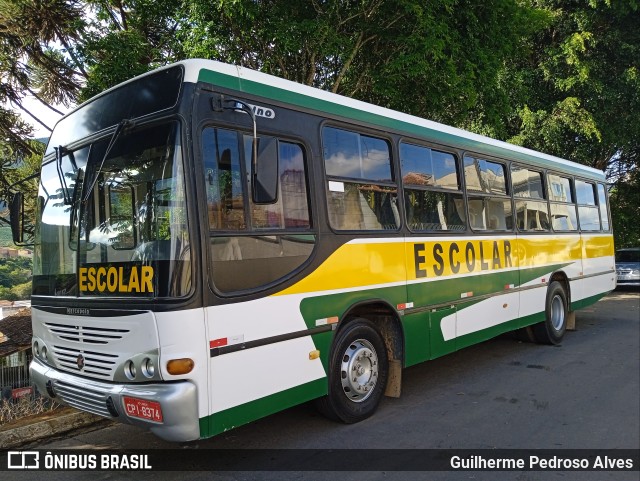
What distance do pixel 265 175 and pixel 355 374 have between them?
7.06ft

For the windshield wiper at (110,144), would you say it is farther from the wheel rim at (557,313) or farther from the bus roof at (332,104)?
the wheel rim at (557,313)

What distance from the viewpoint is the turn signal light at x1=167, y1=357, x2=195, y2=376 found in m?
3.40

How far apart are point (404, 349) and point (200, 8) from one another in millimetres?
5745

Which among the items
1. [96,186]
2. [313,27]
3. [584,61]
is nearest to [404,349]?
[96,186]

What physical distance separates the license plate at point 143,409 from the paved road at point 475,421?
0.73 meters

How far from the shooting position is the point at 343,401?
4.72 metres

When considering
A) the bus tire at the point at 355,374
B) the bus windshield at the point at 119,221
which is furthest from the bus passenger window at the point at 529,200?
the bus windshield at the point at 119,221

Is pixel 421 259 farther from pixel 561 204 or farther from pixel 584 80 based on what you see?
pixel 584 80

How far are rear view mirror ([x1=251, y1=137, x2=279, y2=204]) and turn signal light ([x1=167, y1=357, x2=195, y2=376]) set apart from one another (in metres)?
1.18

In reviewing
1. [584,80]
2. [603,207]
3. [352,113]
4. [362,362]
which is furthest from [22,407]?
[584,80]

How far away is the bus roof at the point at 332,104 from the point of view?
3.85 meters

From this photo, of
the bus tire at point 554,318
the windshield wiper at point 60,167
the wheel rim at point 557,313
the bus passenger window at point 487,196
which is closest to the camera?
the windshield wiper at point 60,167

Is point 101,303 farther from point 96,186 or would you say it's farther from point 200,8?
point 200,8

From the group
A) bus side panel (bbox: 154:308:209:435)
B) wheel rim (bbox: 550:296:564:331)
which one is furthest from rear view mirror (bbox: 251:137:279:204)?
wheel rim (bbox: 550:296:564:331)
